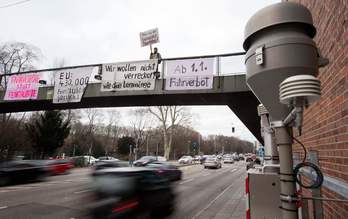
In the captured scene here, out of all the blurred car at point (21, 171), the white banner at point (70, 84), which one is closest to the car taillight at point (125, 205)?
the white banner at point (70, 84)

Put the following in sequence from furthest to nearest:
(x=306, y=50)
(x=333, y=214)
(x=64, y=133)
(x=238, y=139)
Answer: (x=238, y=139)
(x=64, y=133)
(x=333, y=214)
(x=306, y=50)

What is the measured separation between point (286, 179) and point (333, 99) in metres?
1.65

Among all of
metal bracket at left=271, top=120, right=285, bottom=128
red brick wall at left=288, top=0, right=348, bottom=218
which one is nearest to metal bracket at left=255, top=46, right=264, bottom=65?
metal bracket at left=271, top=120, right=285, bottom=128

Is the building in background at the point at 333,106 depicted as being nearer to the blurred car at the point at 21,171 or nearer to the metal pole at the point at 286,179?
the metal pole at the point at 286,179

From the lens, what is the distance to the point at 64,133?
40.8 metres

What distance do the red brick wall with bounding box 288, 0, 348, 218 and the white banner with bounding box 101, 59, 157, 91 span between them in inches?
373

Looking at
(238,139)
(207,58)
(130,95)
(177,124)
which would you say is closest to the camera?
(207,58)

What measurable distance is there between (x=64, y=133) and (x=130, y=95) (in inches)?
1194

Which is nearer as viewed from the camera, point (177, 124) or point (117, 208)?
point (117, 208)

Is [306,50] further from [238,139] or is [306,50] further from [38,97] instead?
[238,139]

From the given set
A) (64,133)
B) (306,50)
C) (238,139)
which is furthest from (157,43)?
(238,139)

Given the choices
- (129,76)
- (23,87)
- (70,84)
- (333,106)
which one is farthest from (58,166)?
(333,106)

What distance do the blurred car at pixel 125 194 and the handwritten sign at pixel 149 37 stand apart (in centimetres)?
960

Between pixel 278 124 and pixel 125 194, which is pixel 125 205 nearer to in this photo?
pixel 125 194
